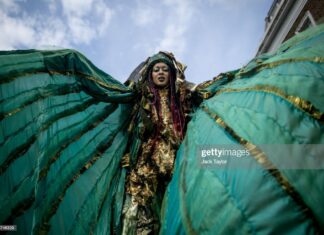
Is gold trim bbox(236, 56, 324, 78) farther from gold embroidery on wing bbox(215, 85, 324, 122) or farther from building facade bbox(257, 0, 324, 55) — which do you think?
building facade bbox(257, 0, 324, 55)

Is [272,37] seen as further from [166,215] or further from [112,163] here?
[166,215]

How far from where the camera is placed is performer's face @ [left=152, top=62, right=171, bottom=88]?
3394mm

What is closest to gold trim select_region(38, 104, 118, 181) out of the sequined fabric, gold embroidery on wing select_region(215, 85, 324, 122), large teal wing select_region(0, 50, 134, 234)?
large teal wing select_region(0, 50, 134, 234)

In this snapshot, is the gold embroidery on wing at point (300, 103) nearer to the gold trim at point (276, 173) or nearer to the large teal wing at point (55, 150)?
the gold trim at point (276, 173)

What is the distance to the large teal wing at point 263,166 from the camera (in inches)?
43.1

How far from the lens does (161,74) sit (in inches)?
136

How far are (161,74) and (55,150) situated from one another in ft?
5.33

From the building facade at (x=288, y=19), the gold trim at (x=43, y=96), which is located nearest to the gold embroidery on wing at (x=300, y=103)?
the gold trim at (x=43, y=96)

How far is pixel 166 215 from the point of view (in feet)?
5.14

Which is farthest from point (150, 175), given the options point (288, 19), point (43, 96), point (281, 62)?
point (288, 19)

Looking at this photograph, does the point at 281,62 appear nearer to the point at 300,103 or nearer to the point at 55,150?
the point at 300,103

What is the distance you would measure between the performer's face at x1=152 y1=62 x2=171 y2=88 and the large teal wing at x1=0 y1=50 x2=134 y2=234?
0.68 metres

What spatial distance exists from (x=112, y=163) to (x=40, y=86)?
1005mm

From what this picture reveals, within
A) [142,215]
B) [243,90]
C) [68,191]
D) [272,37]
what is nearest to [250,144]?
[243,90]
